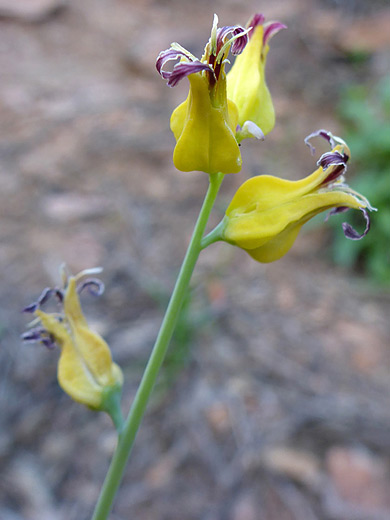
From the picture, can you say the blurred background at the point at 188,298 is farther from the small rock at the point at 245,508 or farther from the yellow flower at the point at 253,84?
the yellow flower at the point at 253,84

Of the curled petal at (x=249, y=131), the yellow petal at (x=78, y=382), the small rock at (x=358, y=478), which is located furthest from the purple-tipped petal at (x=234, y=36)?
the small rock at (x=358, y=478)

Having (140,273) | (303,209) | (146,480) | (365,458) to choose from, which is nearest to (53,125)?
(140,273)

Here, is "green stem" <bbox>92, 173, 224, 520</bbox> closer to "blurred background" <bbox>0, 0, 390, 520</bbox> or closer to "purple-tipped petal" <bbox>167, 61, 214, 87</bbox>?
"purple-tipped petal" <bbox>167, 61, 214, 87</bbox>

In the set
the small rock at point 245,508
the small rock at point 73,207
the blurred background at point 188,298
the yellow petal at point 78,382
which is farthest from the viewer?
the small rock at point 73,207

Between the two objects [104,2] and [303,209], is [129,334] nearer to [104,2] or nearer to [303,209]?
[303,209]

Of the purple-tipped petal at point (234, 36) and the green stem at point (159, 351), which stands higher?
the purple-tipped petal at point (234, 36)

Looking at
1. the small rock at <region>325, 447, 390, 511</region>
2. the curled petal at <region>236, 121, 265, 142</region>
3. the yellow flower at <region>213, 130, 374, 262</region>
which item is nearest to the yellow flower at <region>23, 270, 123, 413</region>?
the yellow flower at <region>213, 130, 374, 262</region>
